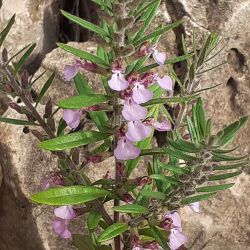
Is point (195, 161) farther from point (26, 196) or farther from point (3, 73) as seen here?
point (26, 196)

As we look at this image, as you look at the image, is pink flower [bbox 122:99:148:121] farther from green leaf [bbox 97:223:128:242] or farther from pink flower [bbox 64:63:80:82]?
green leaf [bbox 97:223:128:242]

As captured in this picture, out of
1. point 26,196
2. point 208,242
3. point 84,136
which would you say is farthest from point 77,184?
point 208,242

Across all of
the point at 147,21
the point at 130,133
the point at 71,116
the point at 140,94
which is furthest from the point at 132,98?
the point at 147,21

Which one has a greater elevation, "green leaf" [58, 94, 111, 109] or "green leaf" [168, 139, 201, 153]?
"green leaf" [58, 94, 111, 109]

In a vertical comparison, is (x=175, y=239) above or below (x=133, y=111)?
below

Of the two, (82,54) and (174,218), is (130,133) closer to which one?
(82,54)

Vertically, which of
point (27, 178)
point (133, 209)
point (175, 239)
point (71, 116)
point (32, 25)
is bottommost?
point (27, 178)

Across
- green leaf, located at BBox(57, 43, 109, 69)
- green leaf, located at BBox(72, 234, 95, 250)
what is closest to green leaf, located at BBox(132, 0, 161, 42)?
green leaf, located at BBox(57, 43, 109, 69)
